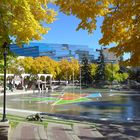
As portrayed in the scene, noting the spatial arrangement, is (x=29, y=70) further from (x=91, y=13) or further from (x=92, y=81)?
→ (x=91, y=13)

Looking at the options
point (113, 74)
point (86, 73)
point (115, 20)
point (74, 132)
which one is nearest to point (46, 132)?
point (74, 132)

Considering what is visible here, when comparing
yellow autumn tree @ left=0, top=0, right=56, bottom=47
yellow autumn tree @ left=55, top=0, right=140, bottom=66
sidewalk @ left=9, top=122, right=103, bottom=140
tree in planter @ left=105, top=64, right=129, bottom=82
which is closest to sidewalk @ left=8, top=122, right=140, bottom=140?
sidewalk @ left=9, top=122, right=103, bottom=140

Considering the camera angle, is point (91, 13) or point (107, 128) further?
point (107, 128)

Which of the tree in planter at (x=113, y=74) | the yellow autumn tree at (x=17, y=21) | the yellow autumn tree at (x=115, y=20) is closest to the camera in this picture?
the yellow autumn tree at (x=115, y=20)

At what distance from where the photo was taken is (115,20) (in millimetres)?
7648

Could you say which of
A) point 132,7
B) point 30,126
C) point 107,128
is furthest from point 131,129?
point 132,7

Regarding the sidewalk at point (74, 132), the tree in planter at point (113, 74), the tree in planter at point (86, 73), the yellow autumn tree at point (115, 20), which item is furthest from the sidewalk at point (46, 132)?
the tree in planter at point (113, 74)

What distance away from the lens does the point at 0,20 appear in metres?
8.13

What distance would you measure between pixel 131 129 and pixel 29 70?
7648 centimetres

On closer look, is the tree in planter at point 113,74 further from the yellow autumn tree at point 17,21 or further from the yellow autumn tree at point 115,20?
the yellow autumn tree at point 115,20

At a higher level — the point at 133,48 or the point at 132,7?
the point at 132,7

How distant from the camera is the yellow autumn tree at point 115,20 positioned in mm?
7398

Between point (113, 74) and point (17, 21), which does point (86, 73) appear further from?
point (17, 21)

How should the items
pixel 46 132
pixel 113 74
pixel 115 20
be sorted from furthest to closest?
pixel 113 74, pixel 46 132, pixel 115 20
